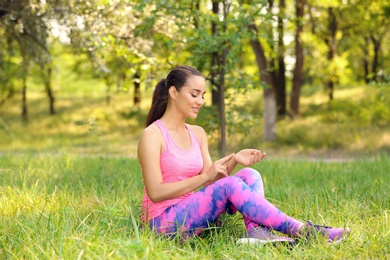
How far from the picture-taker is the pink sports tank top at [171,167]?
13.5 ft

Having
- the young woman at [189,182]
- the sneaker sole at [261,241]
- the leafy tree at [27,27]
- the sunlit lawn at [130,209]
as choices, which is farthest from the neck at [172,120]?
the leafy tree at [27,27]

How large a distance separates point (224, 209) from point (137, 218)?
2.51 feet

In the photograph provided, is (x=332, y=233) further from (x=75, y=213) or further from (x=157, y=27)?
(x=157, y=27)

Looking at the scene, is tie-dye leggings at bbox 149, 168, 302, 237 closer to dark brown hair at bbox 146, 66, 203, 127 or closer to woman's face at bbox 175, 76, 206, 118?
woman's face at bbox 175, 76, 206, 118

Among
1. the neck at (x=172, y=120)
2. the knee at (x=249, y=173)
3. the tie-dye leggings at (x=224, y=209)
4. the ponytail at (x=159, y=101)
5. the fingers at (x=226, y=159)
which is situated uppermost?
the ponytail at (x=159, y=101)

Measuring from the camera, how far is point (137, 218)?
4422mm

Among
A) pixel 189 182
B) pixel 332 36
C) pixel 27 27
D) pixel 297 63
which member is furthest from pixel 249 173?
pixel 332 36

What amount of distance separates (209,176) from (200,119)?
17.1 feet

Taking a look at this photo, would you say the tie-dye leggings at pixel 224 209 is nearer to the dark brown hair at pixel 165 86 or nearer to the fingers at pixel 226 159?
the fingers at pixel 226 159

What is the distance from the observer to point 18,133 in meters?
21.7

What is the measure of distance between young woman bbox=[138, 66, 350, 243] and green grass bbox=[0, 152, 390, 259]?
12cm

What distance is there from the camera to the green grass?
136 inches

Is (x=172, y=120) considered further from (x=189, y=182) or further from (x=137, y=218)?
(x=137, y=218)

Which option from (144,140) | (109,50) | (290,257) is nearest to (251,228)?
(290,257)
